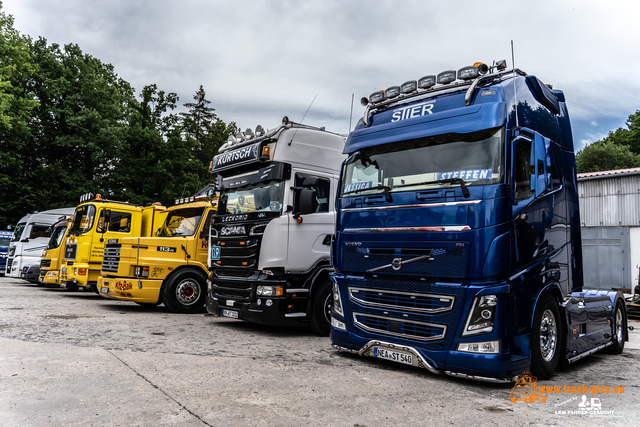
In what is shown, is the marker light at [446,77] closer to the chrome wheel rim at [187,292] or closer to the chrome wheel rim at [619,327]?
the chrome wheel rim at [619,327]

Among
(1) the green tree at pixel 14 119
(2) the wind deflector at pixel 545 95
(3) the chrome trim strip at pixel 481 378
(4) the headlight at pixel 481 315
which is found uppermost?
(1) the green tree at pixel 14 119

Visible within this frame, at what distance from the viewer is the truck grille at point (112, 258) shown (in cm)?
1191

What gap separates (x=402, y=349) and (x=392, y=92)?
337 centimetres

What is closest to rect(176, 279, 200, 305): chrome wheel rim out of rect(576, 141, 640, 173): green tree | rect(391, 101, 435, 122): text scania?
rect(391, 101, 435, 122): text scania

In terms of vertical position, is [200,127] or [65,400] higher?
[200,127]

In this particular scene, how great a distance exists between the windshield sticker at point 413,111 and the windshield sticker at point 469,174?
90 centimetres

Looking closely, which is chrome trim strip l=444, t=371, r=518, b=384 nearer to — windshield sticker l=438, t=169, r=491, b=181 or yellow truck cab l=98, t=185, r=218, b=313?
windshield sticker l=438, t=169, r=491, b=181

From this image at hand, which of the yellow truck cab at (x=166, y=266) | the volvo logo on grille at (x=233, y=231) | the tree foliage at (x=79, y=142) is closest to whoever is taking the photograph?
the volvo logo on grille at (x=233, y=231)

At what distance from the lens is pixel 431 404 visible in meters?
4.72

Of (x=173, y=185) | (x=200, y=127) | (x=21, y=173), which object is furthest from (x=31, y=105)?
(x=200, y=127)

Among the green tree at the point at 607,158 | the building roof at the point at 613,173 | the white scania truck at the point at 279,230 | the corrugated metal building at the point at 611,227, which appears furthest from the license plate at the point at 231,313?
→ the green tree at the point at 607,158

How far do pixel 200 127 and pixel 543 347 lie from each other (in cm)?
4651

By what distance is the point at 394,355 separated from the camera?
5848mm

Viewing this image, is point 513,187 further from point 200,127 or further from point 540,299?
point 200,127
